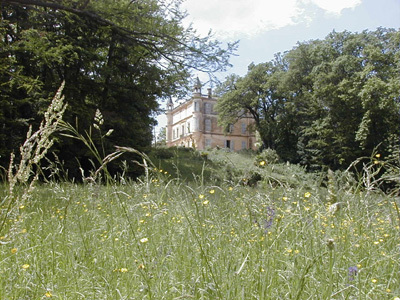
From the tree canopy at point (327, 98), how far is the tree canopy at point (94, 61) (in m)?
16.6

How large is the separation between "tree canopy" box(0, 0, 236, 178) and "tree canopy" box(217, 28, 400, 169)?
16583 mm

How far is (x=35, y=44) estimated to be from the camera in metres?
8.87

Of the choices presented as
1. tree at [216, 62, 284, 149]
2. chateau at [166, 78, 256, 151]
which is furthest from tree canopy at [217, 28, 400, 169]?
chateau at [166, 78, 256, 151]

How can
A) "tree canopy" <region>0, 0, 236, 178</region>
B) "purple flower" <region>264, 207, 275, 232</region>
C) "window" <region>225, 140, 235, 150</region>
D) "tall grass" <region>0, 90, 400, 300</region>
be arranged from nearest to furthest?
"tall grass" <region>0, 90, 400, 300</region> → "purple flower" <region>264, 207, 275, 232</region> → "tree canopy" <region>0, 0, 236, 178</region> → "window" <region>225, 140, 235, 150</region>

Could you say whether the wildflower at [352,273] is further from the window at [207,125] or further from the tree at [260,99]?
the window at [207,125]

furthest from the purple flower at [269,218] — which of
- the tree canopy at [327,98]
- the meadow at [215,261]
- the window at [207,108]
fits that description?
the window at [207,108]

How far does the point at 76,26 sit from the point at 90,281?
530 inches

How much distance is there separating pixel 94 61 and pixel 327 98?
70.6 feet

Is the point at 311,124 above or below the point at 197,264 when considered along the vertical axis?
above

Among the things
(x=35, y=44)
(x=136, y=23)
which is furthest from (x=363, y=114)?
(x=35, y=44)

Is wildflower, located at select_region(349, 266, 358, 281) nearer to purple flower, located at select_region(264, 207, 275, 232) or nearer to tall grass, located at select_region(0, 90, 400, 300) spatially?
tall grass, located at select_region(0, 90, 400, 300)

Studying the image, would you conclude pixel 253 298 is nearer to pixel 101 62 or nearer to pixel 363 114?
pixel 101 62

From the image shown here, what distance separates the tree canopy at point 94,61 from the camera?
10.2 m

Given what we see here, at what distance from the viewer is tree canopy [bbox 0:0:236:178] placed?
→ 10227 millimetres
